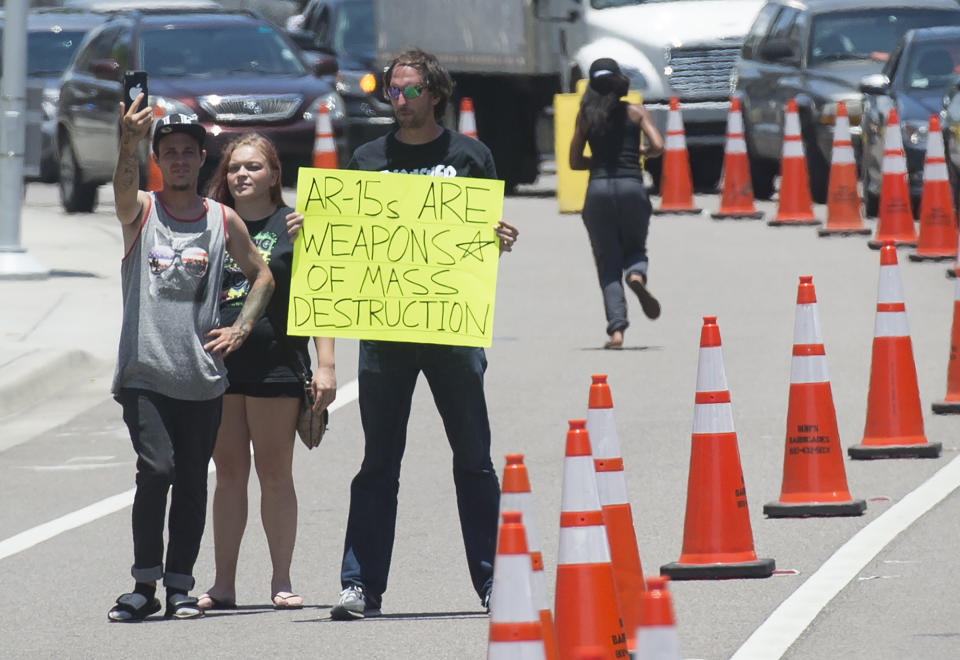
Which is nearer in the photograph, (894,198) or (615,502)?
(615,502)

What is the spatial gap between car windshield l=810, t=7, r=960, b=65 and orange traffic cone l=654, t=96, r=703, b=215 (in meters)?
1.56

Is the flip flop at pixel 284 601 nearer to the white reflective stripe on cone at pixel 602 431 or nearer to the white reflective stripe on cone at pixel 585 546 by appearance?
the white reflective stripe on cone at pixel 602 431

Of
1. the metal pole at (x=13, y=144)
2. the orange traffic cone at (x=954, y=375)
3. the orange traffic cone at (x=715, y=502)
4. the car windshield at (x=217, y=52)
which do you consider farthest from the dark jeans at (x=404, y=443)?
the car windshield at (x=217, y=52)

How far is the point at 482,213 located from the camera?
736 cm

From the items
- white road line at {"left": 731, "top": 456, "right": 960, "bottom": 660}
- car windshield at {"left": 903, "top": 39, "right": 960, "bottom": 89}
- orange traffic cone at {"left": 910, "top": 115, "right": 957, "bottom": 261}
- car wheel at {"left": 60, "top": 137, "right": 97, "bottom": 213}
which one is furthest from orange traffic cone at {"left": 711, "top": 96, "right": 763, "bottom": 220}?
white road line at {"left": 731, "top": 456, "right": 960, "bottom": 660}

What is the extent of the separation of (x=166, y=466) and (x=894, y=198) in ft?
38.5

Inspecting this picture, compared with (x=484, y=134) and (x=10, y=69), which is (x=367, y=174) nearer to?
→ (x=10, y=69)

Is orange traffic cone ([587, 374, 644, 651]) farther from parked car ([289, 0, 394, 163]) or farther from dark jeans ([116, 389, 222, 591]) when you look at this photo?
parked car ([289, 0, 394, 163])

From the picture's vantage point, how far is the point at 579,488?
19.3 ft

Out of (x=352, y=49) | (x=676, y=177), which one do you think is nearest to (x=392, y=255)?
(x=676, y=177)

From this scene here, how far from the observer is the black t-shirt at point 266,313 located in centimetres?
753

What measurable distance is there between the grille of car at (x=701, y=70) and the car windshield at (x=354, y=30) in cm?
561

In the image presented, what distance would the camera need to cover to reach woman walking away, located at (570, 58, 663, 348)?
1365 centimetres

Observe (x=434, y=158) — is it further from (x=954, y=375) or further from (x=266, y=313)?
(x=954, y=375)
